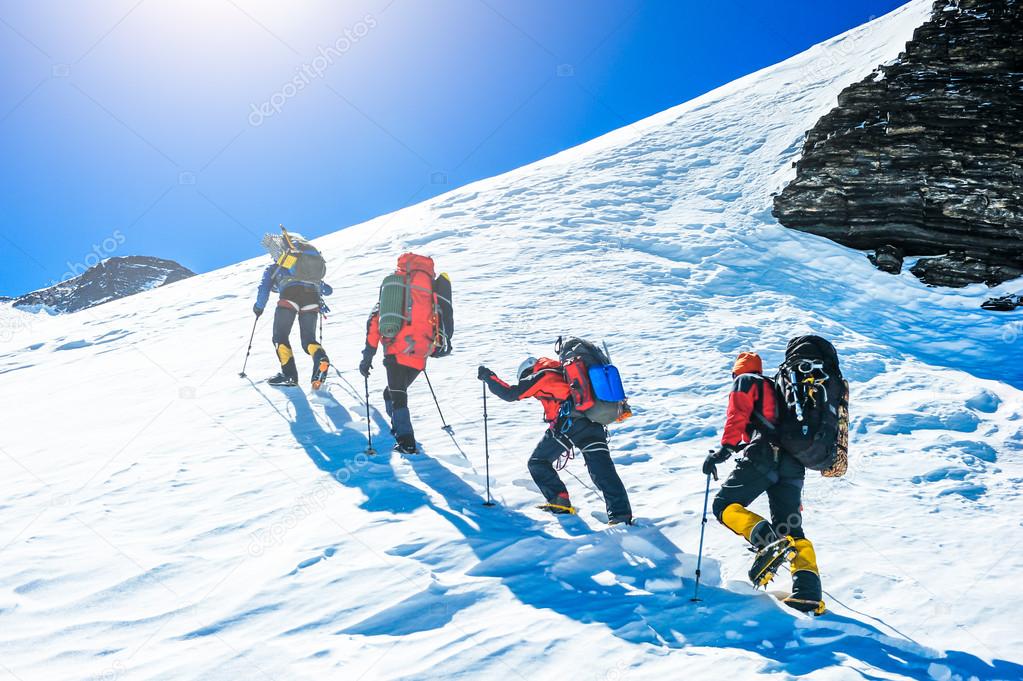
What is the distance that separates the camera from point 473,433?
781 cm

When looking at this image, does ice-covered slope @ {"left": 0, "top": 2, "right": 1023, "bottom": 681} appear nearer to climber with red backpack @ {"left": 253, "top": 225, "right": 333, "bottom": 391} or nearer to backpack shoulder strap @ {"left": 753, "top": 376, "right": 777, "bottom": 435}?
climber with red backpack @ {"left": 253, "top": 225, "right": 333, "bottom": 391}

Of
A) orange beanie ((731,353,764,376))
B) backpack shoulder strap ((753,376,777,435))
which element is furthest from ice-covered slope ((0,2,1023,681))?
orange beanie ((731,353,764,376))

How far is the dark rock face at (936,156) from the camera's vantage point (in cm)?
1535

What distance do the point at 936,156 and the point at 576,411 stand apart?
1618 centimetres

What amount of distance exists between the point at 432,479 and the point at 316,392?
11.5ft

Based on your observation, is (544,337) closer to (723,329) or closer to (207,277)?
(723,329)

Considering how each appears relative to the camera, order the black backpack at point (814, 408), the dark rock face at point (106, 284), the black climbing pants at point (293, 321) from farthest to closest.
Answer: the dark rock face at point (106, 284), the black climbing pants at point (293, 321), the black backpack at point (814, 408)

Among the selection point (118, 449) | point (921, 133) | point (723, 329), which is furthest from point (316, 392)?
point (921, 133)

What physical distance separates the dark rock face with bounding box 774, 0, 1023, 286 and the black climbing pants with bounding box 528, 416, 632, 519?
13.4 meters

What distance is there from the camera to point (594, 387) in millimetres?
5574

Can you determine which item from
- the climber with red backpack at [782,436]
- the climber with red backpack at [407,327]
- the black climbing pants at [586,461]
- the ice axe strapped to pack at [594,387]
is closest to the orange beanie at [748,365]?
the climber with red backpack at [782,436]

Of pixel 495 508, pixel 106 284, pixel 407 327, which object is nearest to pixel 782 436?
pixel 495 508

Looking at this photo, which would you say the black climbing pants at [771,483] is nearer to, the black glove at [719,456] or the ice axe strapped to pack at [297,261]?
the black glove at [719,456]

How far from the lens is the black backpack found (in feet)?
15.0
